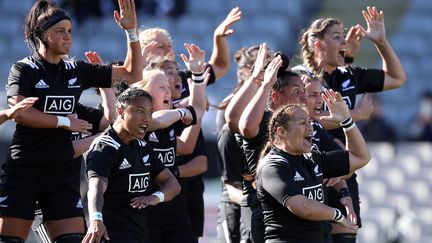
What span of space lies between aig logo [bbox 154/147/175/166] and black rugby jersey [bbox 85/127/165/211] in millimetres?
677

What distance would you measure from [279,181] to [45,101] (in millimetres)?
1593

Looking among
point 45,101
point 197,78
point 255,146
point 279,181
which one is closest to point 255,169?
point 255,146

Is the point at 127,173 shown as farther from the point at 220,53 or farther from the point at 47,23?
the point at 220,53

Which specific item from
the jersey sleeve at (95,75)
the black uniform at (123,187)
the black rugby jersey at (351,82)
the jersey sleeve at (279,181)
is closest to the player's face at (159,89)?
the jersey sleeve at (95,75)

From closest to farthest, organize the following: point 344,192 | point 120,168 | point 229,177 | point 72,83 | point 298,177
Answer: point 298,177 < point 120,168 < point 72,83 < point 344,192 < point 229,177

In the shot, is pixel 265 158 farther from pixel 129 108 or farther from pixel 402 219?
pixel 402 219

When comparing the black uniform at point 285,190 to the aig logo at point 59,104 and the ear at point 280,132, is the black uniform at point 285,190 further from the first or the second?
the aig logo at point 59,104

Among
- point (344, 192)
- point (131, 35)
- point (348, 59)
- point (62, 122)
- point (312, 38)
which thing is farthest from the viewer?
point (348, 59)

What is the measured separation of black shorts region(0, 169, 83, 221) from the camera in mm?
6953

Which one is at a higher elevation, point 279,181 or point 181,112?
point 181,112

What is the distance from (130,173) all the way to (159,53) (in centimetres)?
198

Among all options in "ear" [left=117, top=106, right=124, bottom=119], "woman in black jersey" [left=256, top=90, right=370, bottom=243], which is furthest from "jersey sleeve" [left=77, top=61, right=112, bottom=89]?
"woman in black jersey" [left=256, top=90, right=370, bottom=243]

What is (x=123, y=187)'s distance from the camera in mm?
6766


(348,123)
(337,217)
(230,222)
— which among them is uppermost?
(348,123)
